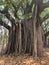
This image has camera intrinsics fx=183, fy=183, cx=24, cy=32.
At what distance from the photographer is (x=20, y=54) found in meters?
9.96

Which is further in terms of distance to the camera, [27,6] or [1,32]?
[1,32]

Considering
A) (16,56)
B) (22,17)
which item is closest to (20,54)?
(16,56)

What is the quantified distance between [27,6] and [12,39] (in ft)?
7.06

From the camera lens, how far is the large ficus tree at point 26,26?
30.7 feet

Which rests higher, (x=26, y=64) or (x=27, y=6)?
(x=27, y=6)

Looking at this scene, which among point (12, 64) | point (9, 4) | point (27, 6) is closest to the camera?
point (12, 64)

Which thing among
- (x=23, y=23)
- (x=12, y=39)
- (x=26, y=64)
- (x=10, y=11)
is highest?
(x=10, y=11)

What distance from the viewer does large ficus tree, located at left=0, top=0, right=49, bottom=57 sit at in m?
9.36

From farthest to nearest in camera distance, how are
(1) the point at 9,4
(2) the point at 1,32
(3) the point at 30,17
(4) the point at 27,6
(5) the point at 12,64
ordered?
(2) the point at 1,32, (4) the point at 27,6, (3) the point at 30,17, (1) the point at 9,4, (5) the point at 12,64

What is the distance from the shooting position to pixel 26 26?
402 inches

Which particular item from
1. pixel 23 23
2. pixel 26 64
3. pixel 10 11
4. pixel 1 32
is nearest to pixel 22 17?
pixel 23 23

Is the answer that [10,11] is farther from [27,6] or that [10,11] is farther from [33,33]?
[33,33]

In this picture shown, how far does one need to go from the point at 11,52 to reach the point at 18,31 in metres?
1.32

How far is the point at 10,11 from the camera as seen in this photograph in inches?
Answer: 436
